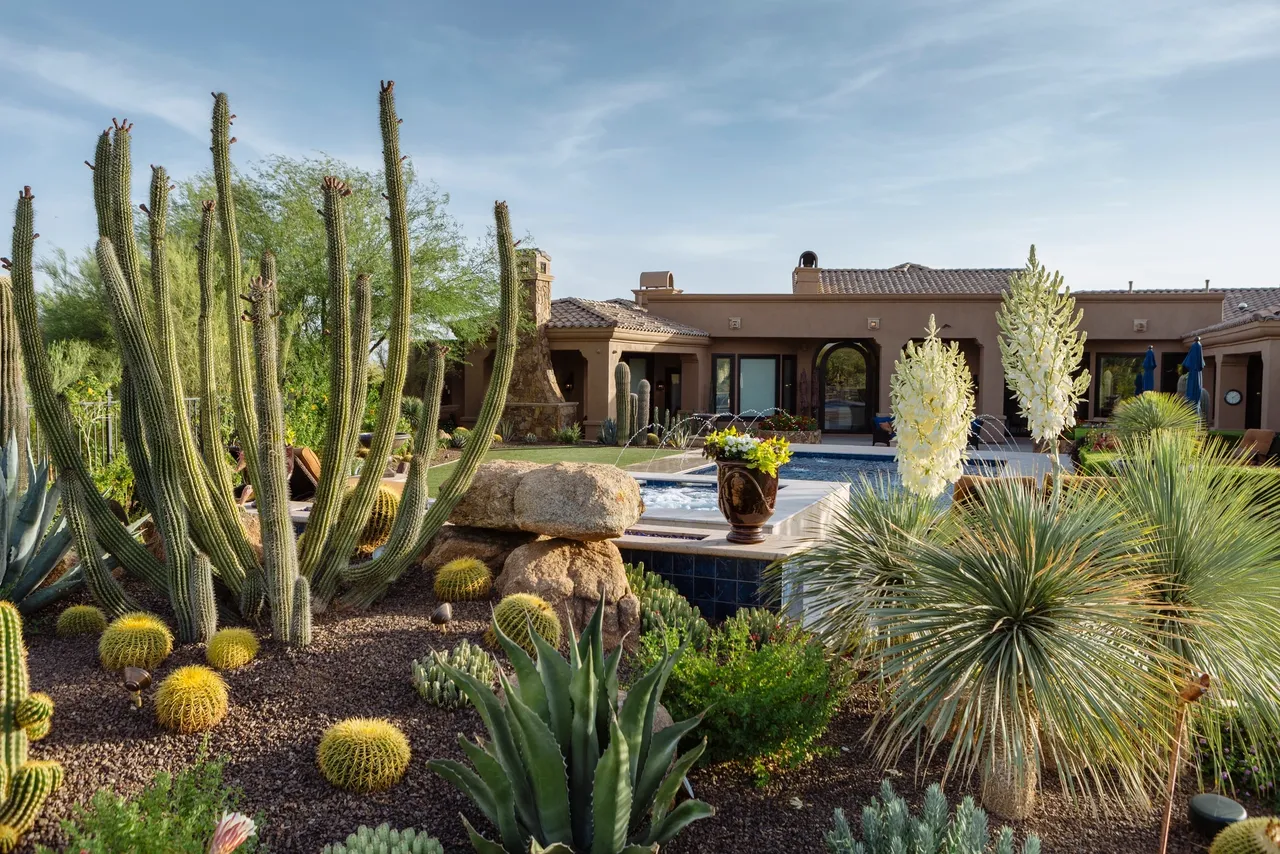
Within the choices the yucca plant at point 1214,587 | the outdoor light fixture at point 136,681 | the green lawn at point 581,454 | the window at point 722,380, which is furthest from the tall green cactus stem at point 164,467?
the window at point 722,380

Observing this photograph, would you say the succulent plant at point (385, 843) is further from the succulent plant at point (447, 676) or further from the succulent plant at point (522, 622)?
the succulent plant at point (522, 622)

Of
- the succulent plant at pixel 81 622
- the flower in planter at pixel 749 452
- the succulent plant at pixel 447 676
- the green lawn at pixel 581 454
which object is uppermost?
the flower in planter at pixel 749 452

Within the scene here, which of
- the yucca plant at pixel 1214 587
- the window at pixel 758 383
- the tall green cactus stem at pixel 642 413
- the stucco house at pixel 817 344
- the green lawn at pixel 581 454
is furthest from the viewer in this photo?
the window at pixel 758 383

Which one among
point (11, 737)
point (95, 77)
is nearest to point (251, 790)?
point (11, 737)

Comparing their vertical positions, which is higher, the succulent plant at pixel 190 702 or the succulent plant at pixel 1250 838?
the succulent plant at pixel 190 702

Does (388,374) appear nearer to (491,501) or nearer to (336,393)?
(336,393)

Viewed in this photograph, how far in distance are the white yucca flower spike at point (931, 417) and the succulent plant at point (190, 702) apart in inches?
162

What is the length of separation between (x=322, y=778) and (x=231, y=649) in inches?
49.9

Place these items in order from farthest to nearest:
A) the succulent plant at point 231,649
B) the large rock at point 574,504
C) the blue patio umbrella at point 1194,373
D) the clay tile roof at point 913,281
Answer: the clay tile roof at point 913,281, the blue patio umbrella at point 1194,373, the large rock at point 574,504, the succulent plant at point 231,649

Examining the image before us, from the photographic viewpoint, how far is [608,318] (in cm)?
2186

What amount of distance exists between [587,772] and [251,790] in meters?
1.75

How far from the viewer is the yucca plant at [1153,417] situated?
44.2 feet

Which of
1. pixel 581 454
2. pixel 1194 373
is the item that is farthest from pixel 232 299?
pixel 1194 373

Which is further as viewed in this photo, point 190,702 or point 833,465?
point 833,465
